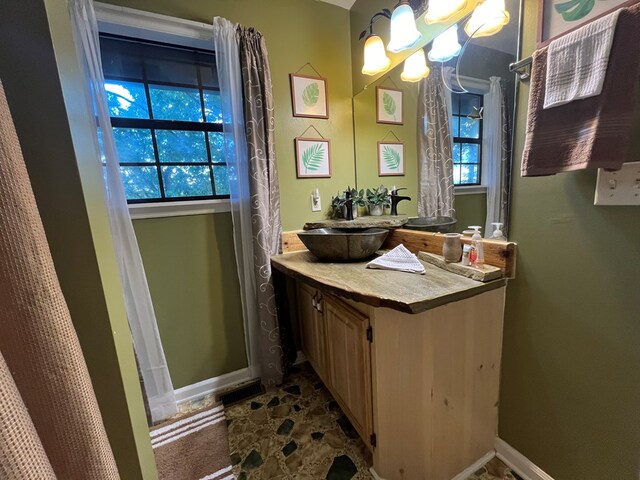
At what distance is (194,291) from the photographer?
1.58 m

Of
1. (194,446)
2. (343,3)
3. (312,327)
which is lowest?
(194,446)

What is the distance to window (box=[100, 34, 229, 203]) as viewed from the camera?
1406mm

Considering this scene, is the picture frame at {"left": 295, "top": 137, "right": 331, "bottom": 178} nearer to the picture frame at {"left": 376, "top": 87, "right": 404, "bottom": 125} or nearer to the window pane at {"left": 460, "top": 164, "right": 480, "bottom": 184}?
the picture frame at {"left": 376, "top": 87, "right": 404, "bottom": 125}

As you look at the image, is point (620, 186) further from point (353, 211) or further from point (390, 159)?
point (353, 211)

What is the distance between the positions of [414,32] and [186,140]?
4.51 ft

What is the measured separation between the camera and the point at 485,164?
106 centimetres

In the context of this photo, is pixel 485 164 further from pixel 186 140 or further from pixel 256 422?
pixel 256 422

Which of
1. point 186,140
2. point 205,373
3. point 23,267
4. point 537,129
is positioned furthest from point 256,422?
point 537,129

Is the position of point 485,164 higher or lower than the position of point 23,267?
higher

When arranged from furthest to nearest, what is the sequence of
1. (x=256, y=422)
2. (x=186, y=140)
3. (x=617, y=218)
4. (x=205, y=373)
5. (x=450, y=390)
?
(x=205, y=373)
(x=186, y=140)
(x=256, y=422)
(x=450, y=390)
(x=617, y=218)

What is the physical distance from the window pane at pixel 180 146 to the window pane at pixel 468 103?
143 cm

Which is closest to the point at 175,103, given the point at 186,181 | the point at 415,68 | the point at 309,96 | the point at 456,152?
the point at 186,181

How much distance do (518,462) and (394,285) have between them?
0.99 m

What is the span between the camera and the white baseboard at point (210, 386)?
161 cm
